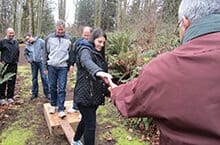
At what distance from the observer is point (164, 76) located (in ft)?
4.74

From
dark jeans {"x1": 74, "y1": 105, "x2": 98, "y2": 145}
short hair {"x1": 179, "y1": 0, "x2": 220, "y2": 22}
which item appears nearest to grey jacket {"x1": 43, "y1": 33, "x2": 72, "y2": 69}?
dark jeans {"x1": 74, "y1": 105, "x2": 98, "y2": 145}

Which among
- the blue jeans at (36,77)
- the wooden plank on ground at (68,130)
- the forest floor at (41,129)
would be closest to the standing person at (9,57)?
the forest floor at (41,129)

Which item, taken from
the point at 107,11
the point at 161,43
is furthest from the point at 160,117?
the point at 107,11

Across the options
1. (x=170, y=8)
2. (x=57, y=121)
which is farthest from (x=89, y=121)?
(x=170, y=8)

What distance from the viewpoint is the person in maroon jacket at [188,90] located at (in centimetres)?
136

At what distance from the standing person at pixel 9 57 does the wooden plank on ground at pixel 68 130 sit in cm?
280

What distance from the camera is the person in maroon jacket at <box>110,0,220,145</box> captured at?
136cm

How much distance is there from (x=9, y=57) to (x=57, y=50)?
205 cm

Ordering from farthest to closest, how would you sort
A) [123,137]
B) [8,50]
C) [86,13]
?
[86,13] → [8,50] → [123,137]

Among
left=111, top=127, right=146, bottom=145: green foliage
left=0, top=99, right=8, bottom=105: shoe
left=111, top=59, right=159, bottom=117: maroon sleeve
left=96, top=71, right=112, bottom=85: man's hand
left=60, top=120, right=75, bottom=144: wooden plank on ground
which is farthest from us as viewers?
left=0, top=99, right=8, bottom=105: shoe

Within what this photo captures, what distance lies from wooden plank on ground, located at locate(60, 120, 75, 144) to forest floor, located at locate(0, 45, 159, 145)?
29 centimetres

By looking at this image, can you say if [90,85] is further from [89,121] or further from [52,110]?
[52,110]

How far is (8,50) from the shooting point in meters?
7.93

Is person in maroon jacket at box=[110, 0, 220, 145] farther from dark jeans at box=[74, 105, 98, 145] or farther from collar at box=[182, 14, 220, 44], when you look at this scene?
dark jeans at box=[74, 105, 98, 145]
